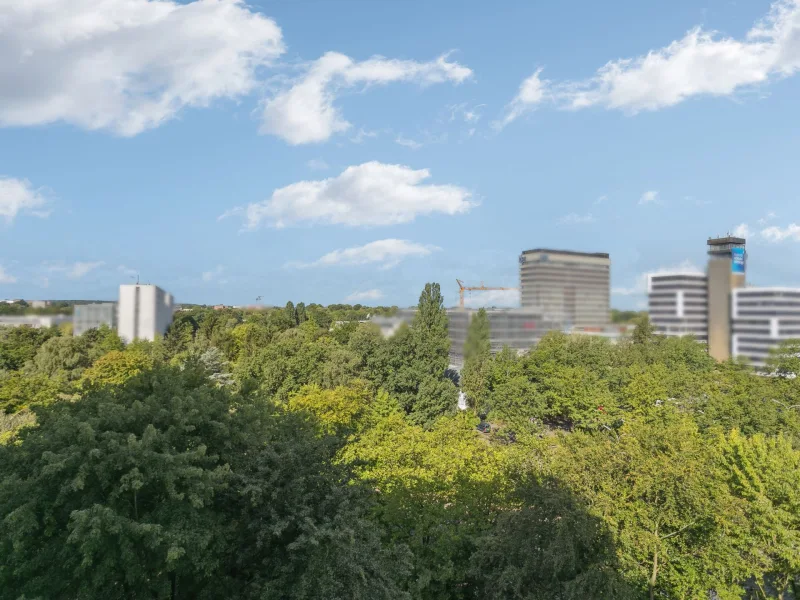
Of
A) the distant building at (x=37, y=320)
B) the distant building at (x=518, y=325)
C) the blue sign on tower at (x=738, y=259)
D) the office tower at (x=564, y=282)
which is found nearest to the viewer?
the distant building at (x=37, y=320)

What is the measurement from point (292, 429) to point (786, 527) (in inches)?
634

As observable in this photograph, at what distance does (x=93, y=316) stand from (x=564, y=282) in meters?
109

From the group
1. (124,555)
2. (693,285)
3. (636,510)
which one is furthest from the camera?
(693,285)

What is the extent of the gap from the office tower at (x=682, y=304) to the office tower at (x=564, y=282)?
115ft

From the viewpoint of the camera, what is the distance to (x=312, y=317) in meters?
95.1

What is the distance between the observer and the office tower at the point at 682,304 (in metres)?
99.0

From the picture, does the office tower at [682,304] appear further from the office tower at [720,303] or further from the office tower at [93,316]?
the office tower at [93,316]

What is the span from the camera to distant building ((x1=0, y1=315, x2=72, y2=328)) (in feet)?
222

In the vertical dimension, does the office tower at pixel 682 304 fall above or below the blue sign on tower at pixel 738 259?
below

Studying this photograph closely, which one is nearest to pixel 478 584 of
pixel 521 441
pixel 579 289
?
pixel 521 441

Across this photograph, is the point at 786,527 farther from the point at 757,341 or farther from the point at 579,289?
the point at 579,289

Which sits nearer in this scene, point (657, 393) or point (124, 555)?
point (124, 555)

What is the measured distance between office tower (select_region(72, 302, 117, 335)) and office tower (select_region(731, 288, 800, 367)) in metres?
95.8

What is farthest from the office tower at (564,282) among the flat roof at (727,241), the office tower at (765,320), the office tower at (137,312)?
the office tower at (137,312)
